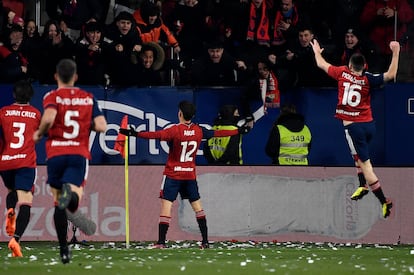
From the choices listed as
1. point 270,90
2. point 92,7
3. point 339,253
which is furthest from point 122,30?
point 339,253

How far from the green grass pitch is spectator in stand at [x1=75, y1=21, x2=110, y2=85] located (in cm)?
311

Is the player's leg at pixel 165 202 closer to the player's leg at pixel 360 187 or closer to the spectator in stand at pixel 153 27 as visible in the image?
the player's leg at pixel 360 187

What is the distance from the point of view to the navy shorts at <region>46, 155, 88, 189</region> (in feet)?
47.1

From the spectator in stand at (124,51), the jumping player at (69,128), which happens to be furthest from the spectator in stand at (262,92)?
the jumping player at (69,128)

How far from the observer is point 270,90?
863 inches

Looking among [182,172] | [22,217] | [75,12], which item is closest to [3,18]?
[75,12]

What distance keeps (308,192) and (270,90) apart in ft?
6.79

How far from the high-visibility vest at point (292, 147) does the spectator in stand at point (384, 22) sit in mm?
1963

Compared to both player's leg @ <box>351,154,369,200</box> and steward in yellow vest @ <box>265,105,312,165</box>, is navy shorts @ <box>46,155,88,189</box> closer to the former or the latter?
player's leg @ <box>351,154,369,200</box>

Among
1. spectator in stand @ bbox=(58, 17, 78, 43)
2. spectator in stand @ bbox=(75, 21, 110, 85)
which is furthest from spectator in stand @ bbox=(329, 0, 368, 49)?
Result: spectator in stand @ bbox=(58, 17, 78, 43)

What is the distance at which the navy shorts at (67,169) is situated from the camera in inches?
566

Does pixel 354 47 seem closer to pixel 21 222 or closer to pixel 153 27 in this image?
pixel 153 27

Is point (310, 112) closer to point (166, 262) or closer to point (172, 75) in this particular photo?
point (172, 75)

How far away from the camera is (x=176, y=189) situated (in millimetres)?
19109
